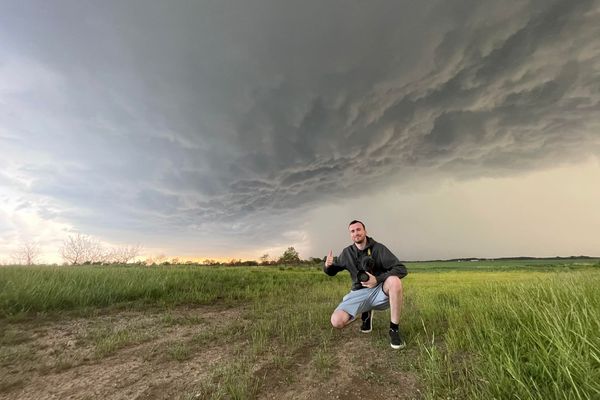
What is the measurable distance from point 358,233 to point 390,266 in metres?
0.98

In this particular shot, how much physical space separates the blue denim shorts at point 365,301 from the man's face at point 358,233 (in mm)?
1079

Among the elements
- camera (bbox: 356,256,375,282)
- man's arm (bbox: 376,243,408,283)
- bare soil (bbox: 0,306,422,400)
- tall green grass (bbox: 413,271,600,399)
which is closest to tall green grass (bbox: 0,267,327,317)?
bare soil (bbox: 0,306,422,400)

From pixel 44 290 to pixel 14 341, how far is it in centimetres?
373

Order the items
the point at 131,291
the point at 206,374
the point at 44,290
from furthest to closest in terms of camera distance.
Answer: the point at 131,291, the point at 44,290, the point at 206,374

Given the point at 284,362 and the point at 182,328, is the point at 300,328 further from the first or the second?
the point at 182,328

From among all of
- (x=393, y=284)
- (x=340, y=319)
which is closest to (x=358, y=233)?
(x=393, y=284)

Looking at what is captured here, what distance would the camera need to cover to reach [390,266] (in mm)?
6898

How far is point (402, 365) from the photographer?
535 centimetres

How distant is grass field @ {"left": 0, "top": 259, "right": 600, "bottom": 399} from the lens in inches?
157

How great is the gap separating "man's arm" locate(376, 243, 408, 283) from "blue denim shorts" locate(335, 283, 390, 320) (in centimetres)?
33

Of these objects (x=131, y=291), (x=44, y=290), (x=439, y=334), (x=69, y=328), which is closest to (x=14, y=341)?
(x=69, y=328)

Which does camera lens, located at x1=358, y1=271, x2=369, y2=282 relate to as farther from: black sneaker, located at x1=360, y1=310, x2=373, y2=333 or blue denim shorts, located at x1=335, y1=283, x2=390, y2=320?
black sneaker, located at x1=360, y1=310, x2=373, y2=333

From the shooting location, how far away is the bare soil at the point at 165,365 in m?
4.72

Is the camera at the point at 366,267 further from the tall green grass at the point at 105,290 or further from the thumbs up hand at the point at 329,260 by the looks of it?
the tall green grass at the point at 105,290
